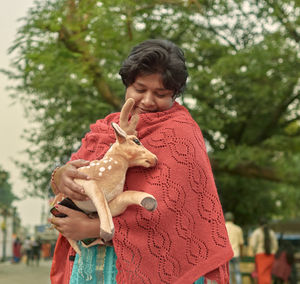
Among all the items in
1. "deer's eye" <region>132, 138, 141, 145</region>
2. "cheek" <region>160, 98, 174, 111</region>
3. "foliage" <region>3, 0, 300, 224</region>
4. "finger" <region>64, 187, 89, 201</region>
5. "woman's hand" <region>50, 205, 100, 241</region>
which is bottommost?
"woman's hand" <region>50, 205, 100, 241</region>

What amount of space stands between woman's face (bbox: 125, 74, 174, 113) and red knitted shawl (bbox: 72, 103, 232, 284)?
6cm

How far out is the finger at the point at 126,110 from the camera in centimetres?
224

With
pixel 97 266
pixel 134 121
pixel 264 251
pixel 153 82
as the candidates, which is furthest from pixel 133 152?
pixel 264 251

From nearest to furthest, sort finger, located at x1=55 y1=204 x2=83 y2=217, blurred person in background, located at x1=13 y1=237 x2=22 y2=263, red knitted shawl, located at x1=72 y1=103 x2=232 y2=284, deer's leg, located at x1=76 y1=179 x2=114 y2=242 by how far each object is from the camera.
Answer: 1. deer's leg, located at x1=76 y1=179 x2=114 y2=242
2. red knitted shawl, located at x1=72 y1=103 x2=232 y2=284
3. finger, located at x1=55 y1=204 x2=83 y2=217
4. blurred person in background, located at x1=13 y1=237 x2=22 y2=263

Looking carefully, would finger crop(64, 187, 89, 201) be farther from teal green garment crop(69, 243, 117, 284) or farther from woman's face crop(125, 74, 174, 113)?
woman's face crop(125, 74, 174, 113)

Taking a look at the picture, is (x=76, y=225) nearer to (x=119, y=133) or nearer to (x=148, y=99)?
(x=119, y=133)

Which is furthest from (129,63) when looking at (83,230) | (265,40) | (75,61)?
(265,40)

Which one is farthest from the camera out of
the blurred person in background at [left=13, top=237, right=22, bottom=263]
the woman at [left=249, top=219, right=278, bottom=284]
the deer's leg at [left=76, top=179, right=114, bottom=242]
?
the blurred person in background at [left=13, top=237, right=22, bottom=263]

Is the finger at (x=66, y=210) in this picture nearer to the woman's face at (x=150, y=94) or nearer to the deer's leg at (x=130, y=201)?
→ the deer's leg at (x=130, y=201)

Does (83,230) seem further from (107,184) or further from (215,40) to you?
(215,40)

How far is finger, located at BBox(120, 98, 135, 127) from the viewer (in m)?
2.24

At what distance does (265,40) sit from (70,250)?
380 inches

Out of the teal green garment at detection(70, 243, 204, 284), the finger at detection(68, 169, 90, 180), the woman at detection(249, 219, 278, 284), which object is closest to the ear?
the finger at detection(68, 169, 90, 180)

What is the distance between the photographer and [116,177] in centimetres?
221
